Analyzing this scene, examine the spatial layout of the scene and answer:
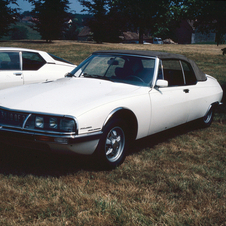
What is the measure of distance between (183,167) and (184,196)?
2.99 ft

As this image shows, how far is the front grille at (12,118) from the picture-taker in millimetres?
3500

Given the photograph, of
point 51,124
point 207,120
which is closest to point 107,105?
point 51,124

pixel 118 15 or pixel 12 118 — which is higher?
pixel 118 15

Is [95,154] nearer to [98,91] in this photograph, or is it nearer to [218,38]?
[98,91]

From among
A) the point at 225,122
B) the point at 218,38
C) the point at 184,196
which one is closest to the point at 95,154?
the point at 184,196

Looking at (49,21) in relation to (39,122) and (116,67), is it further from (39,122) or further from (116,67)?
(39,122)

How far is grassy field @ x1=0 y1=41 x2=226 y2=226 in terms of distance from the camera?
2871 millimetres

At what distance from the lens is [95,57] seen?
17.1 feet

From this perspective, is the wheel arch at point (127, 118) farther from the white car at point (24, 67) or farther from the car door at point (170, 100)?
the white car at point (24, 67)

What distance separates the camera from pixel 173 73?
5332 millimetres

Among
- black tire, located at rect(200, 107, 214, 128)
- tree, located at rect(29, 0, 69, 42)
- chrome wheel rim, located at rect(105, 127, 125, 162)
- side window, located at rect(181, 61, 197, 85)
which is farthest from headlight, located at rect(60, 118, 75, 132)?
tree, located at rect(29, 0, 69, 42)

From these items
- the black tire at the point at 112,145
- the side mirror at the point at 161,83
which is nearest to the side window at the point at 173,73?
the side mirror at the point at 161,83

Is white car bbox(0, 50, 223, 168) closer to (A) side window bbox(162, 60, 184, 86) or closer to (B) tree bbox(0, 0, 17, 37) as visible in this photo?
(A) side window bbox(162, 60, 184, 86)

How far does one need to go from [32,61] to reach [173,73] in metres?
3.84
